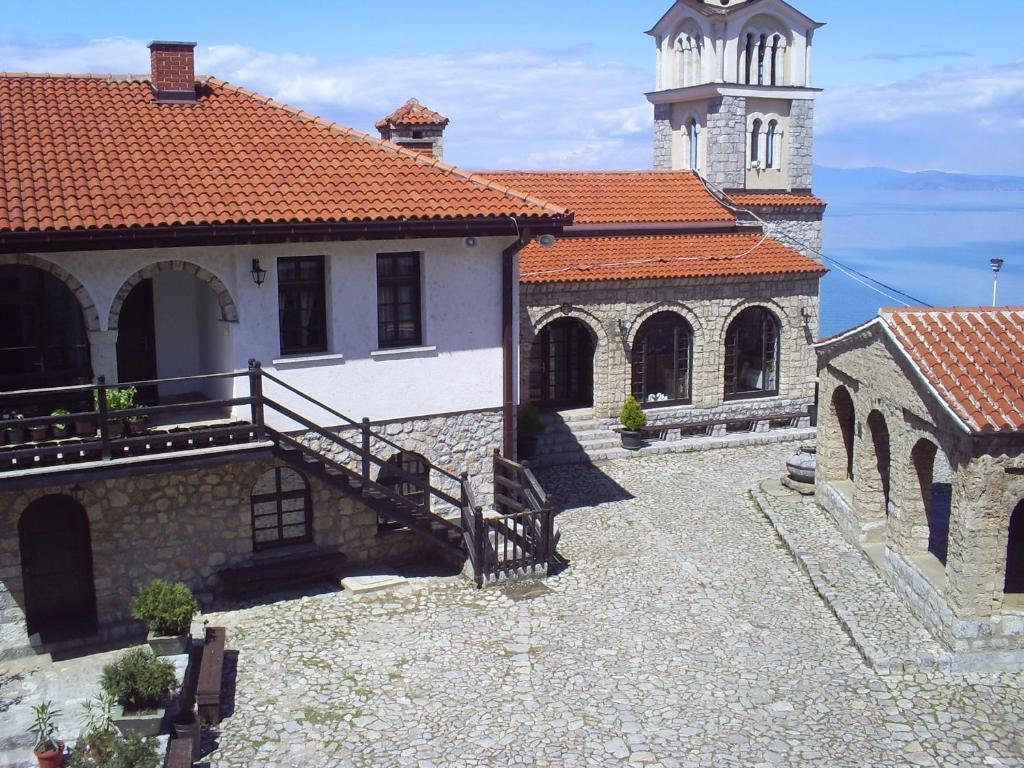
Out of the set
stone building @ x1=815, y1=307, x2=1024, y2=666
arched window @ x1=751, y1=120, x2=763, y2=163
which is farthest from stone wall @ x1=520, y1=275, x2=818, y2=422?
stone building @ x1=815, y1=307, x2=1024, y2=666

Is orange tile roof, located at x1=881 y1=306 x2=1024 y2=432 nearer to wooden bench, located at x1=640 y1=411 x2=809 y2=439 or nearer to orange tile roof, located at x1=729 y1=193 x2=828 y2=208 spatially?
wooden bench, located at x1=640 y1=411 x2=809 y2=439

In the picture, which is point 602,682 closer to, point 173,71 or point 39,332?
point 39,332

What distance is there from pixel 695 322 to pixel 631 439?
3.19 metres

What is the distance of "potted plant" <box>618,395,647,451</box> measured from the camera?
22.3 meters

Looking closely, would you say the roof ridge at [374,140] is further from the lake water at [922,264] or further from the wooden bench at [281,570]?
the lake water at [922,264]

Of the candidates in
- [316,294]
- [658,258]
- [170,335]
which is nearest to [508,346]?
[316,294]

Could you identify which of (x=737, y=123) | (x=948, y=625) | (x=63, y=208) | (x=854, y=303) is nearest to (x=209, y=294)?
(x=63, y=208)

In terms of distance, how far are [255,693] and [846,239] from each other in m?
100.0

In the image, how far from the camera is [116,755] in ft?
30.9

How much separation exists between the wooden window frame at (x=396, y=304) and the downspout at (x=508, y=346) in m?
1.33

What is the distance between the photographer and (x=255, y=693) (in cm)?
1205

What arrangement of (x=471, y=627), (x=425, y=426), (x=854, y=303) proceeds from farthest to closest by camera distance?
(x=854, y=303), (x=425, y=426), (x=471, y=627)

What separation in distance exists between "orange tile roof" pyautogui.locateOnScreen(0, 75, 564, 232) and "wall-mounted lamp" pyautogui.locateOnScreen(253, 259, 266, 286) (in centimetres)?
76

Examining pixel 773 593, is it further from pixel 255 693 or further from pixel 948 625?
pixel 255 693
